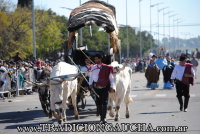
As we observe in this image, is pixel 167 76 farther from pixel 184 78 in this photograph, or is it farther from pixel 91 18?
pixel 184 78

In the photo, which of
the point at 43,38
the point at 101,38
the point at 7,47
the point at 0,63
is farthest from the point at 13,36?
the point at 101,38

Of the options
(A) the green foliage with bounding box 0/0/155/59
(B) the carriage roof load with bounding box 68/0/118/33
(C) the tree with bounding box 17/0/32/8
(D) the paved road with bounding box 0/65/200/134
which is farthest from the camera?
(C) the tree with bounding box 17/0/32/8

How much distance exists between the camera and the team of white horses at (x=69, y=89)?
17.7 meters

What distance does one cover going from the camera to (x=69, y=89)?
1855cm

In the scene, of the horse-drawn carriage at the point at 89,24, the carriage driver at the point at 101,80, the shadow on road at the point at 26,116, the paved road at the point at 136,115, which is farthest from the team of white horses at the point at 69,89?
the horse-drawn carriage at the point at 89,24

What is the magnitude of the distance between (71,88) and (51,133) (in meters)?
3.70

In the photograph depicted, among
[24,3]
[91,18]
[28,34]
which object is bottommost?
[91,18]

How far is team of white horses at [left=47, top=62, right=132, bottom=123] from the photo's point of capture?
58.2 feet

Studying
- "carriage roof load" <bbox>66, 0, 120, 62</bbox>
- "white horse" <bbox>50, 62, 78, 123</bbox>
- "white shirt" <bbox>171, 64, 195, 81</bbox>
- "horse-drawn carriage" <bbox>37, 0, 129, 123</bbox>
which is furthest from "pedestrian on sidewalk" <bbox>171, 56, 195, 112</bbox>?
"white horse" <bbox>50, 62, 78, 123</bbox>

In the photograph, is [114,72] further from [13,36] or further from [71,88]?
[13,36]

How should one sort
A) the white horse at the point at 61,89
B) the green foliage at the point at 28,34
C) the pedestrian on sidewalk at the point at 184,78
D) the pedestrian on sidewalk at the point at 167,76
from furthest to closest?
the green foliage at the point at 28,34, the pedestrian on sidewalk at the point at 167,76, the pedestrian on sidewalk at the point at 184,78, the white horse at the point at 61,89

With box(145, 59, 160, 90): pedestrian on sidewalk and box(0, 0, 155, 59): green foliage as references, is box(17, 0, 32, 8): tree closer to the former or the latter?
box(0, 0, 155, 59): green foliage

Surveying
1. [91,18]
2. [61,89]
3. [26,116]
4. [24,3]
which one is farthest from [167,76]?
[24,3]

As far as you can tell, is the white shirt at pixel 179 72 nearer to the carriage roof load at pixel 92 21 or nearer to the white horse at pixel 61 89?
the carriage roof load at pixel 92 21
